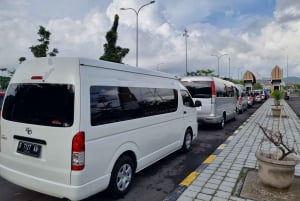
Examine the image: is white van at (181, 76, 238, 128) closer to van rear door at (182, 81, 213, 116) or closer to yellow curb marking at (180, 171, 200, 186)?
van rear door at (182, 81, 213, 116)

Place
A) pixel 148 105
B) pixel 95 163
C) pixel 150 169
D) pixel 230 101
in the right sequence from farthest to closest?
pixel 230 101, pixel 150 169, pixel 148 105, pixel 95 163

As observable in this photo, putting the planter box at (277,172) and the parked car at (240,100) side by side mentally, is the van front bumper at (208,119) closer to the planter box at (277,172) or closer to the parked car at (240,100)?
the planter box at (277,172)

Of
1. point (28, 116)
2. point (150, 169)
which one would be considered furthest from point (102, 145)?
point (150, 169)

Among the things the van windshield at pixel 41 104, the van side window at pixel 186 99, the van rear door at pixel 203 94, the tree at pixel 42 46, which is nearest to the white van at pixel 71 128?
the van windshield at pixel 41 104

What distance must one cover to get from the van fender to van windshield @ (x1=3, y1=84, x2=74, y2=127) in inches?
38.8

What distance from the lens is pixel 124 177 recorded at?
4.24 metres

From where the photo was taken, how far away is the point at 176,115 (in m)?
6.25

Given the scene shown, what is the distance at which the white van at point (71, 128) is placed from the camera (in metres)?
3.30

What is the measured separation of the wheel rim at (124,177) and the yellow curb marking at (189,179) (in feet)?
3.44

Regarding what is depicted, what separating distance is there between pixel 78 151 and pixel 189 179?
2528mm

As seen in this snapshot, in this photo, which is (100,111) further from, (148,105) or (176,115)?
(176,115)

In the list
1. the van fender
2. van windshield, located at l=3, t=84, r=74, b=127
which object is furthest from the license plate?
the van fender

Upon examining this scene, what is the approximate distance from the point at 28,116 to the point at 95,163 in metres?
1.21

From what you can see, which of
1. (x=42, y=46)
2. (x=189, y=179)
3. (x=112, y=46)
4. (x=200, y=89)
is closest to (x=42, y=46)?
(x=42, y=46)
